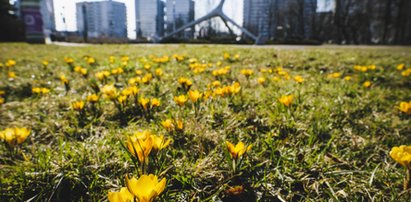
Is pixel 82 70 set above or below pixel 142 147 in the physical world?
above

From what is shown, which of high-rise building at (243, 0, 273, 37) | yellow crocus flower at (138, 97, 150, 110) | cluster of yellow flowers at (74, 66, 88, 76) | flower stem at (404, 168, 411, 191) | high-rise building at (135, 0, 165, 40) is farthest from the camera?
high-rise building at (243, 0, 273, 37)

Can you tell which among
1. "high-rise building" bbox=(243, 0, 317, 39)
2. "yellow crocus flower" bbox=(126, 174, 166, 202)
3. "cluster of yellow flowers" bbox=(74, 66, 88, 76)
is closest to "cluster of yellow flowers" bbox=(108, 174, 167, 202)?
"yellow crocus flower" bbox=(126, 174, 166, 202)

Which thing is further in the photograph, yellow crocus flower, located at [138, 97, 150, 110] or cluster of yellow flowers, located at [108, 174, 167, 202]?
yellow crocus flower, located at [138, 97, 150, 110]

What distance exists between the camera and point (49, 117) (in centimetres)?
184

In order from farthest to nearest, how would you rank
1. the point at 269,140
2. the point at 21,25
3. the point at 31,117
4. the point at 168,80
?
the point at 21,25 → the point at 168,80 → the point at 31,117 → the point at 269,140

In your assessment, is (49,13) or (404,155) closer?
(404,155)

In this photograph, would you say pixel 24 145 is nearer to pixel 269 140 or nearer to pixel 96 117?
pixel 96 117

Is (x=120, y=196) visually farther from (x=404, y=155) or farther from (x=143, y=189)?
(x=404, y=155)

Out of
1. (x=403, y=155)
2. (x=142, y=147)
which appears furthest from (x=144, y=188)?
(x=403, y=155)

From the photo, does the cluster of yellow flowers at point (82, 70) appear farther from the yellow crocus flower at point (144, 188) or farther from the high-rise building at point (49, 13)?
the yellow crocus flower at point (144, 188)

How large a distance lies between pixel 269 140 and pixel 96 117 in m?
1.13

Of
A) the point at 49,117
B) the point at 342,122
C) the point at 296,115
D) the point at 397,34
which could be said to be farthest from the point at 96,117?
the point at 397,34

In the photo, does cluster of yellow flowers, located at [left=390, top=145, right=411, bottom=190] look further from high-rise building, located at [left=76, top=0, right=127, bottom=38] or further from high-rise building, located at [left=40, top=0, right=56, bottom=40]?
high-rise building, located at [left=40, top=0, right=56, bottom=40]

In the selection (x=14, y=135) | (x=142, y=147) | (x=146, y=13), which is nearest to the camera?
(x=142, y=147)
